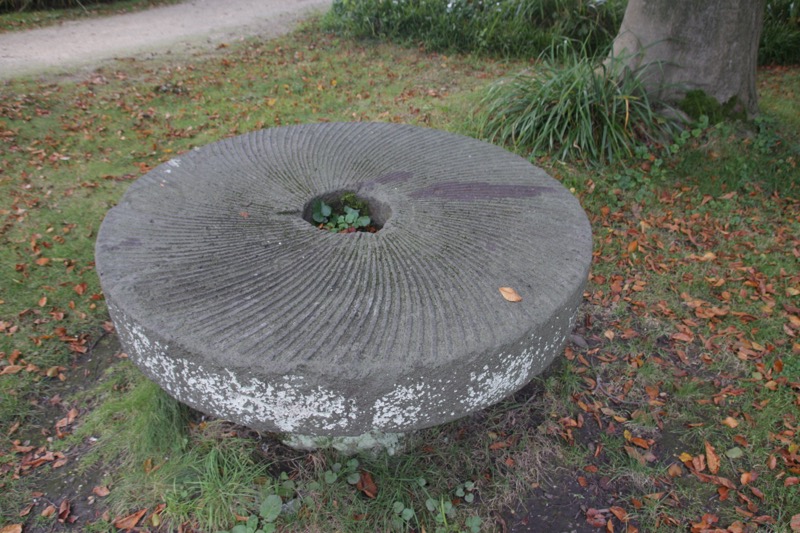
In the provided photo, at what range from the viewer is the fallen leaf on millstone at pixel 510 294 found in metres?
1.95

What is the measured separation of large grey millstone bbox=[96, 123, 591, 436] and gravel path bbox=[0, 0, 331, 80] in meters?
5.23

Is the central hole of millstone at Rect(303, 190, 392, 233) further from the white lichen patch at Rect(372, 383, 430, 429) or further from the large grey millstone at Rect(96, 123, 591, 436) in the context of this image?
the white lichen patch at Rect(372, 383, 430, 429)

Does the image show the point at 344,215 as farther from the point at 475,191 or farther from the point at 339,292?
the point at 339,292

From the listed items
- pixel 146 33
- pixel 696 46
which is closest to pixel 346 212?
pixel 696 46

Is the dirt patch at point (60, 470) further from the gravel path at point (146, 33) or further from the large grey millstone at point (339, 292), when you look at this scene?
the gravel path at point (146, 33)

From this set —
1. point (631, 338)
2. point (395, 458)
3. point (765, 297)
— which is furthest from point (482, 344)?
point (765, 297)

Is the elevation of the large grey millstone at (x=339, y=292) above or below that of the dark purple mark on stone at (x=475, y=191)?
below

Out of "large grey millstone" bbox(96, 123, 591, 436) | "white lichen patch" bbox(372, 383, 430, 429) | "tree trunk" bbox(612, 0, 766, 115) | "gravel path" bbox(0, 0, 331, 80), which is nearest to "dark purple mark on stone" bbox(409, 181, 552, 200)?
"large grey millstone" bbox(96, 123, 591, 436)

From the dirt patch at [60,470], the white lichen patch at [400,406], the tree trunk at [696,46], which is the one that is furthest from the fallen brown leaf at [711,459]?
the tree trunk at [696,46]

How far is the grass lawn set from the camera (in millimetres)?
2244

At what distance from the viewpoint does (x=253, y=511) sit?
2172 mm

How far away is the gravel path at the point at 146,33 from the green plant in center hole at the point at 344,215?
17.3 feet

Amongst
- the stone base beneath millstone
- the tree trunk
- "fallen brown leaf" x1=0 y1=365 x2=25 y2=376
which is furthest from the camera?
the tree trunk

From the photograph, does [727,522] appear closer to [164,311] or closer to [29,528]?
[164,311]
